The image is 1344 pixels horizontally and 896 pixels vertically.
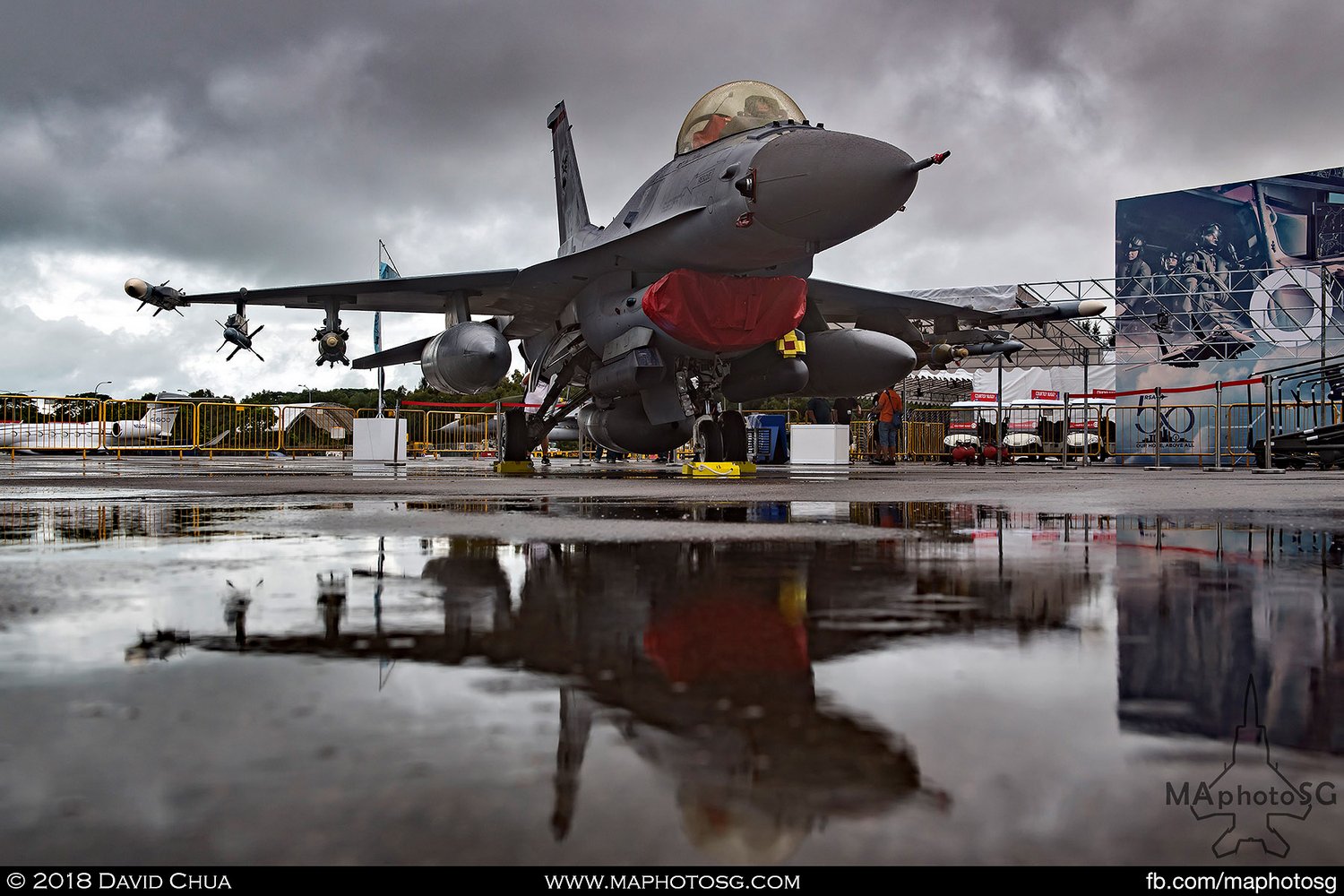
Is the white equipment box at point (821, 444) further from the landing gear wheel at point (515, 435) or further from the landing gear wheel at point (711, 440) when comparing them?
the landing gear wheel at point (515, 435)

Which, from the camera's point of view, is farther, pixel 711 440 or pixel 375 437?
pixel 375 437

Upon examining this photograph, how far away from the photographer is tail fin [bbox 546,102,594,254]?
13.1 metres

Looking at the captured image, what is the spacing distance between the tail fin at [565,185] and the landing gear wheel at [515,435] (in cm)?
266

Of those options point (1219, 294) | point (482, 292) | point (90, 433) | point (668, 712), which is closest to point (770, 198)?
point (482, 292)

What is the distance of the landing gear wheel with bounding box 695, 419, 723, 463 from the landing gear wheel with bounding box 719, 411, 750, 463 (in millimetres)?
61

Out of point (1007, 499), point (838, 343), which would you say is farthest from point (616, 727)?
point (838, 343)

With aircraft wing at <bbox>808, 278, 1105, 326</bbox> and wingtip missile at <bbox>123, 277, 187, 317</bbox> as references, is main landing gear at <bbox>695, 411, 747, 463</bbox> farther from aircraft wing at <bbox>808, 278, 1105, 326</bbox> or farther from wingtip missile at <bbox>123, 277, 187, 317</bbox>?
wingtip missile at <bbox>123, 277, 187, 317</bbox>

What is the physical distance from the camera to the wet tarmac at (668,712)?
0.65 m

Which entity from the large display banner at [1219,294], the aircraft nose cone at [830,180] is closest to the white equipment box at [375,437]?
the aircraft nose cone at [830,180]

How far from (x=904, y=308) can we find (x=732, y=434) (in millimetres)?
3616

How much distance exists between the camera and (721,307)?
8805 mm

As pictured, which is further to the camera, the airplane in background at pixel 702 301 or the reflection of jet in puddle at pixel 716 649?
the airplane in background at pixel 702 301

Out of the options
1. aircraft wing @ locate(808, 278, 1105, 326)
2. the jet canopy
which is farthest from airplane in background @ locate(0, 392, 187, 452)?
the jet canopy

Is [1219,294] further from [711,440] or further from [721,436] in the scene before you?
[711,440]
